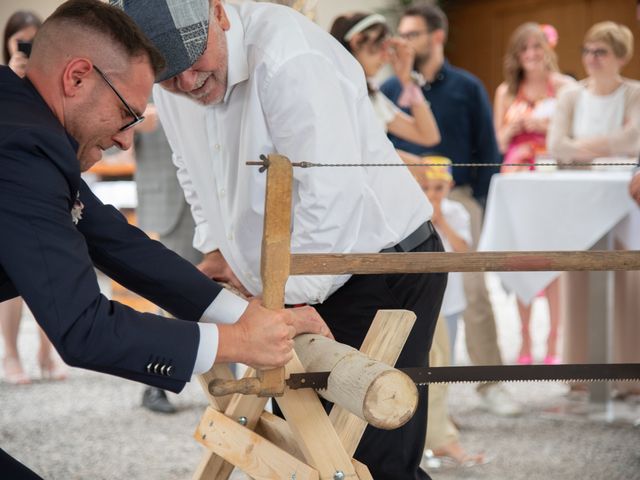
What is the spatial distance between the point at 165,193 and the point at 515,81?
2.36 meters

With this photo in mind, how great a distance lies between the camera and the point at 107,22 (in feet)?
5.47

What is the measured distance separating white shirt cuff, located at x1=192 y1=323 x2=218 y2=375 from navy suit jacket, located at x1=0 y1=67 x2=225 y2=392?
1cm

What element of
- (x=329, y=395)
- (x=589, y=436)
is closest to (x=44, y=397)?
(x=589, y=436)

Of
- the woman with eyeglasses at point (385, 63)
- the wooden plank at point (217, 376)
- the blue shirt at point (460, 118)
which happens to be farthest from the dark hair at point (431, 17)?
the wooden plank at point (217, 376)

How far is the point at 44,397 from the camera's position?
4707 mm

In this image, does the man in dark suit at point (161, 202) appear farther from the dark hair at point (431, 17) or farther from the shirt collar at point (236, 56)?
the shirt collar at point (236, 56)

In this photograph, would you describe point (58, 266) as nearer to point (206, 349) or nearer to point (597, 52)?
point (206, 349)

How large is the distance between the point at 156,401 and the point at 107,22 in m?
2.99

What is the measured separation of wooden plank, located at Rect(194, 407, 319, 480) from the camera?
1.87 m

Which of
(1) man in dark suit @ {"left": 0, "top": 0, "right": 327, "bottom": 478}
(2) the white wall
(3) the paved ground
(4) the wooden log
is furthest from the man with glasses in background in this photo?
(2) the white wall

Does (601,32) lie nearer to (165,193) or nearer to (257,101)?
(165,193)

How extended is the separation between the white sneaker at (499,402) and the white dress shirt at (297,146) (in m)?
2.13

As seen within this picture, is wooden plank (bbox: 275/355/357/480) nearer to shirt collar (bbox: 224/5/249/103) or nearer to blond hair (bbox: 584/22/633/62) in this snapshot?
shirt collar (bbox: 224/5/249/103)

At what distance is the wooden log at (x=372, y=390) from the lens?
5.10ft
